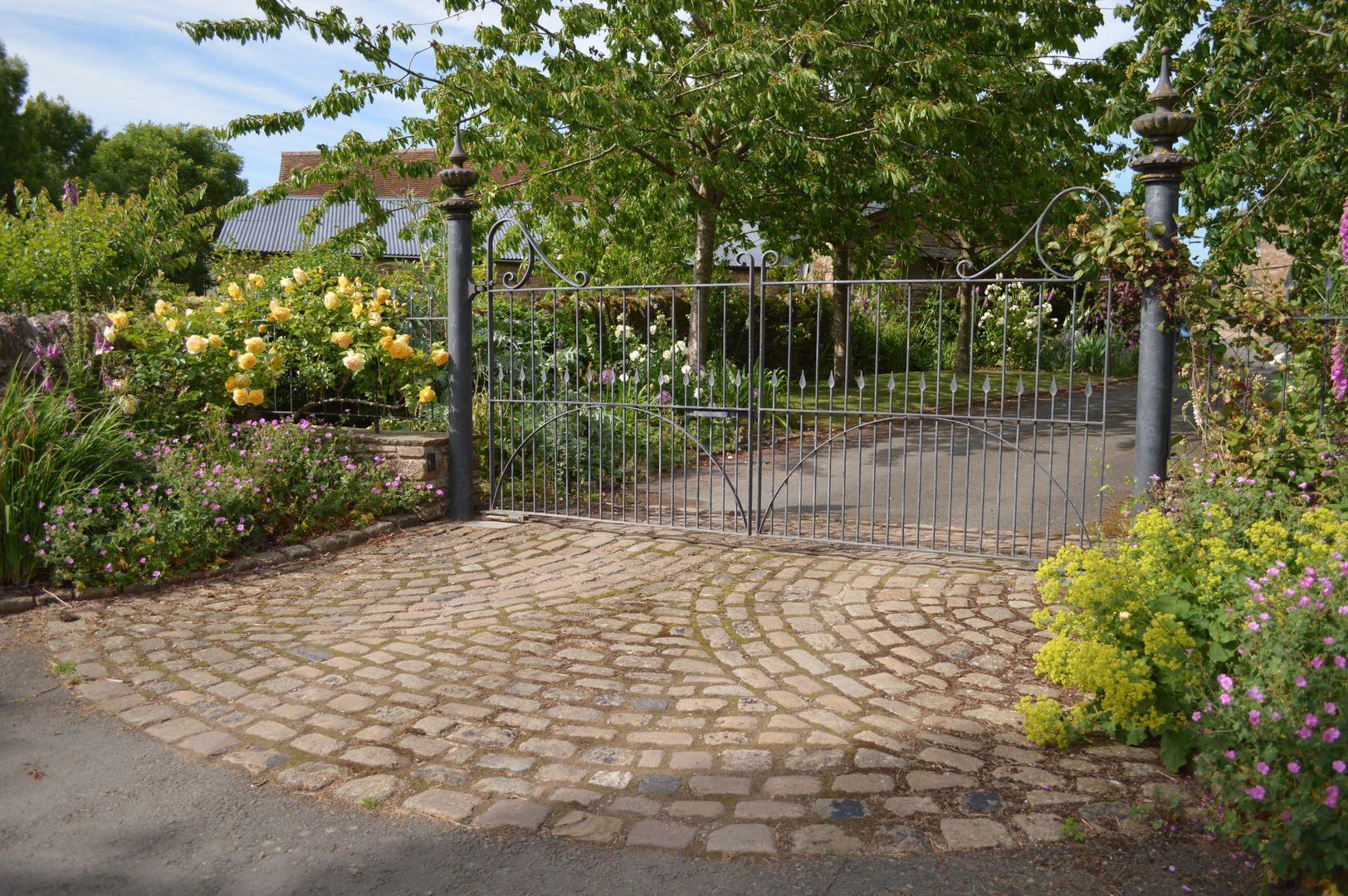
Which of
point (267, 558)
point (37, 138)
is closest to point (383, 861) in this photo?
point (267, 558)

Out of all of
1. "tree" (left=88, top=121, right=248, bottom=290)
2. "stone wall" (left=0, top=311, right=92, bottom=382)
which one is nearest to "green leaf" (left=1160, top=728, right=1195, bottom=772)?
"stone wall" (left=0, top=311, right=92, bottom=382)

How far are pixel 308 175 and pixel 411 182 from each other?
2931cm

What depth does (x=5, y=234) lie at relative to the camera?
8.34m

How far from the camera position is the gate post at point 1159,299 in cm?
539

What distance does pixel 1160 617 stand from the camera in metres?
3.46

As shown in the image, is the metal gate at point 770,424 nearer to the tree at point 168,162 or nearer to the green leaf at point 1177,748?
the green leaf at point 1177,748

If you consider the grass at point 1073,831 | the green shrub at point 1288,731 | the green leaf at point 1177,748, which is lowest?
the grass at point 1073,831

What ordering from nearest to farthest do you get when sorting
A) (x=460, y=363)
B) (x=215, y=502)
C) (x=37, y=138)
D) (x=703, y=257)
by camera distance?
1. (x=215, y=502)
2. (x=460, y=363)
3. (x=703, y=257)
4. (x=37, y=138)

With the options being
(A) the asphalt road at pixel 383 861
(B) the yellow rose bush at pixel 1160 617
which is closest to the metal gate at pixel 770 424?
(B) the yellow rose bush at pixel 1160 617

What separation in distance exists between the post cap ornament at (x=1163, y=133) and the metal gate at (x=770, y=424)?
54 centimetres

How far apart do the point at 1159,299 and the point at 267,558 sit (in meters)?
5.58

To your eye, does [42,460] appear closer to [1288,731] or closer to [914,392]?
[1288,731]

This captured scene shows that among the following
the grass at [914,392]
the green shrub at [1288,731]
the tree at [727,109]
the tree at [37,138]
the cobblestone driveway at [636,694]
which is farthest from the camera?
the tree at [37,138]

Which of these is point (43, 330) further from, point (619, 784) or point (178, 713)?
point (619, 784)
